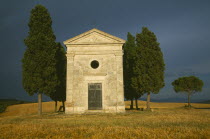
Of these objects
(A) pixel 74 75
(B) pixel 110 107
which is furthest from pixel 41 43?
(B) pixel 110 107

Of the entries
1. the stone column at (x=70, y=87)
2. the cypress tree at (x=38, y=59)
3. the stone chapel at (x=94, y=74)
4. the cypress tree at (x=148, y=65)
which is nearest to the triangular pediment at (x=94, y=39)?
the stone chapel at (x=94, y=74)

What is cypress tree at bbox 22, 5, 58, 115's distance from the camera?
2170cm

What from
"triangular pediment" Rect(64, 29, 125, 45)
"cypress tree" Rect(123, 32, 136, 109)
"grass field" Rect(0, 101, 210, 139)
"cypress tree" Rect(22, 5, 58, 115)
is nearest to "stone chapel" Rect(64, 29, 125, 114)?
"triangular pediment" Rect(64, 29, 125, 45)

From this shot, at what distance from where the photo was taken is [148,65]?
26438 mm

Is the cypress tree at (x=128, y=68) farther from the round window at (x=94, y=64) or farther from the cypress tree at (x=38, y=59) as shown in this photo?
the cypress tree at (x=38, y=59)

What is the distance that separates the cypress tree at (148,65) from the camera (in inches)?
1025

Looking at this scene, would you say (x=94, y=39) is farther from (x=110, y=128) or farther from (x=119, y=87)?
(x=110, y=128)

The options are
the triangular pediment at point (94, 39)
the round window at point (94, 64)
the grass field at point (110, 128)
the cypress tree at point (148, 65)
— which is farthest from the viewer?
the cypress tree at point (148, 65)

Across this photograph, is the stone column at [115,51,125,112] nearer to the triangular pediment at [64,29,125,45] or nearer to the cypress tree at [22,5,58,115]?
the triangular pediment at [64,29,125,45]

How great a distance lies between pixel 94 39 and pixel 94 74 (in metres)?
4.04

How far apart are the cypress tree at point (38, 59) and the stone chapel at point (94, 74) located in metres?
1.96

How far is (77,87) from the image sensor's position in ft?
73.5

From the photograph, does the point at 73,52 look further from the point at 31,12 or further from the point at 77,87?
the point at 31,12

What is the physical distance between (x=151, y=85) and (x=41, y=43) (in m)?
14.4
